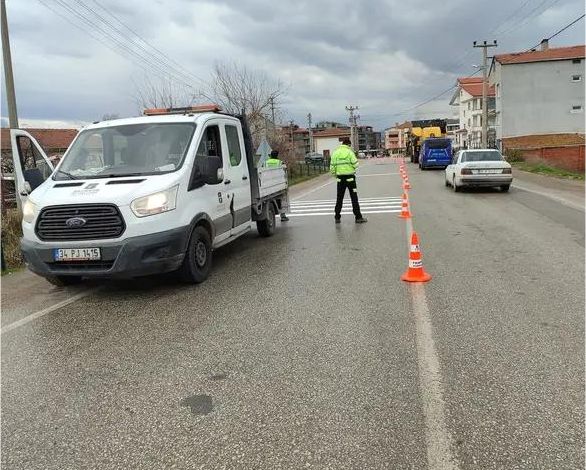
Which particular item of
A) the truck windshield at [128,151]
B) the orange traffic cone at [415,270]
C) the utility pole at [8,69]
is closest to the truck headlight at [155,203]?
the truck windshield at [128,151]

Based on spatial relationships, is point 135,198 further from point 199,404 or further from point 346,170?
point 346,170

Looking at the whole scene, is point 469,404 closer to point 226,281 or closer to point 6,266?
point 226,281

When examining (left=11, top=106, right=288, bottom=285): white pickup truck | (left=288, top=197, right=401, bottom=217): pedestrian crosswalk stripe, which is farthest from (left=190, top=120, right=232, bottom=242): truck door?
(left=288, top=197, right=401, bottom=217): pedestrian crosswalk stripe

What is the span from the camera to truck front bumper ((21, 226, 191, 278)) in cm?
589

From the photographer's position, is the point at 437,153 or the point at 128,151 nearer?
the point at 128,151

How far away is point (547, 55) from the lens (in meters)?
55.7

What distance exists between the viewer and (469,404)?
11.3 ft

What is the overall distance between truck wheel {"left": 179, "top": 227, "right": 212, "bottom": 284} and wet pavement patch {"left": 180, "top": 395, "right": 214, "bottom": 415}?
3074mm

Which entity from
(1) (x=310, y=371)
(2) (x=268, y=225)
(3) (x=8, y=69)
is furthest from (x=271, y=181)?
(3) (x=8, y=69)

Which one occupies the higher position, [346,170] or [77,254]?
[346,170]

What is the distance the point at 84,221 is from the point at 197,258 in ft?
5.00

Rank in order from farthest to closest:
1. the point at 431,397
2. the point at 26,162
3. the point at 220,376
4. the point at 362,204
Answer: the point at 362,204, the point at 26,162, the point at 220,376, the point at 431,397

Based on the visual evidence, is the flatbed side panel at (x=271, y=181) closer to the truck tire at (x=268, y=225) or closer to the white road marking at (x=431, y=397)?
the truck tire at (x=268, y=225)

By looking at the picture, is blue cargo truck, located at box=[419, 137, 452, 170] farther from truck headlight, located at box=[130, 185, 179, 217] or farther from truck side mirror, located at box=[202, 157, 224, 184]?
truck headlight, located at box=[130, 185, 179, 217]
